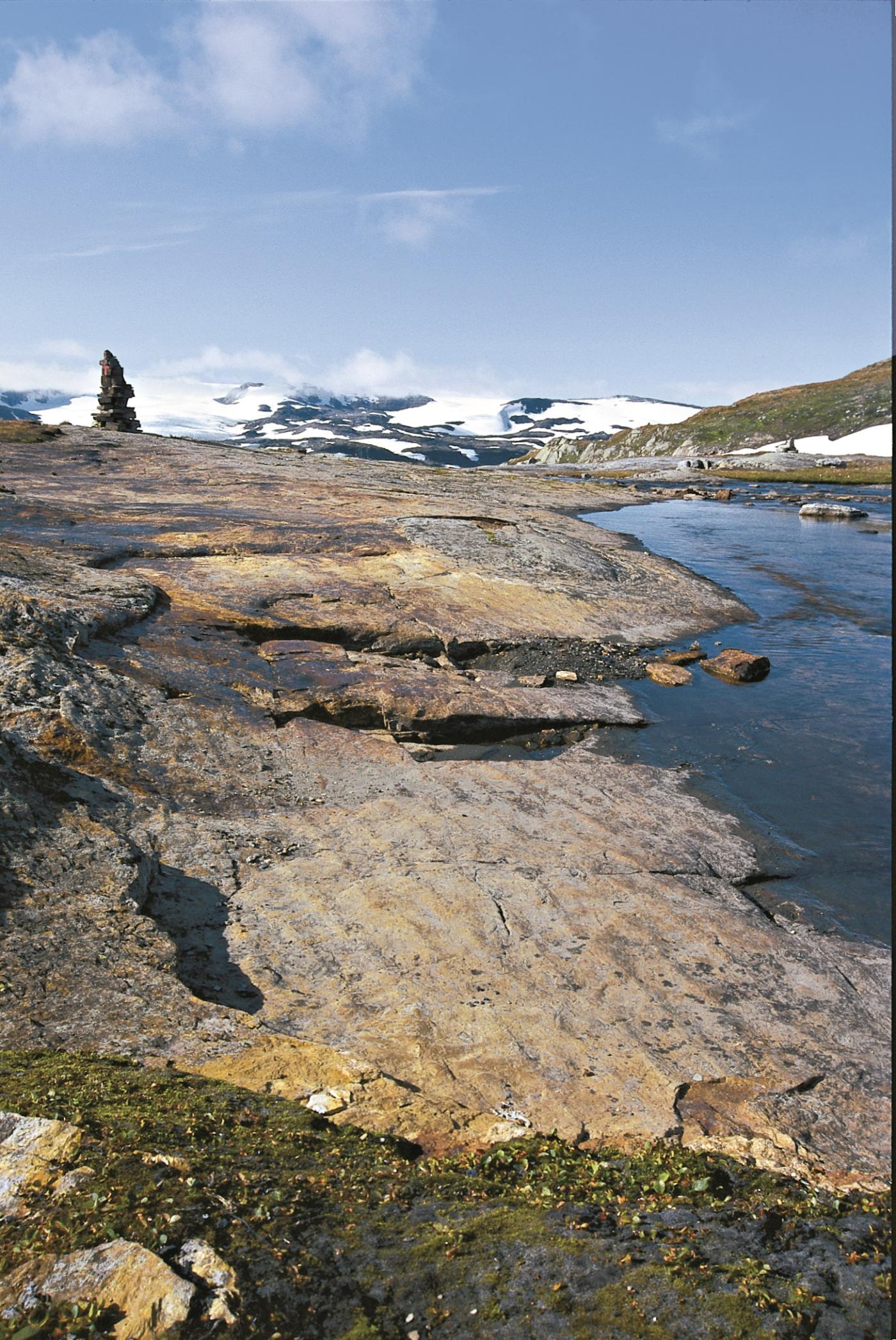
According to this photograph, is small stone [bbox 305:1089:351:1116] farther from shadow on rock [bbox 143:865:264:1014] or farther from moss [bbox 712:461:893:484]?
moss [bbox 712:461:893:484]

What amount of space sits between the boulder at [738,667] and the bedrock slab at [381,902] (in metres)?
4.46

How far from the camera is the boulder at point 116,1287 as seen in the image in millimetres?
3494

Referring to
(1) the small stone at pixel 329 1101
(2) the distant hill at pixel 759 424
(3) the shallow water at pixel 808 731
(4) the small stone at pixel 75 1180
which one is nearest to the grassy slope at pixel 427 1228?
(4) the small stone at pixel 75 1180

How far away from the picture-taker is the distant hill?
143500 millimetres

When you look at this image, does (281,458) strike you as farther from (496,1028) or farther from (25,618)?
(496,1028)

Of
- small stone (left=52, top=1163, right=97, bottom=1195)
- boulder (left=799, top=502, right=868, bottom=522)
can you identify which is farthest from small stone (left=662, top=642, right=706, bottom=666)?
boulder (left=799, top=502, right=868, bottom=522)

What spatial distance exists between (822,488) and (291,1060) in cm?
8801

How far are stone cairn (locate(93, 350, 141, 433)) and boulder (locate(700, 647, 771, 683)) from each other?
2462 inches

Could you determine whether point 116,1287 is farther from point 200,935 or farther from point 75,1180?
point 200,935

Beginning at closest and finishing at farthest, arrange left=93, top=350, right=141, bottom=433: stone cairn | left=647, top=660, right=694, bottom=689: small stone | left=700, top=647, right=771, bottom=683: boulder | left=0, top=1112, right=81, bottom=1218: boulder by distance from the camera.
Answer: left=0, top=1112, right=81, bottom=1218: boulder → left=647, top=660, right=694, bottom=689: small stone → left=700, top=647, right=771, bottom=683: boulder → left=93, top=350, right=141, bottom=433: stone cairn

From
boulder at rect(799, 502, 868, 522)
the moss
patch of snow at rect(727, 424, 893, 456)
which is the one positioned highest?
patch of snow at rect(727, 424, 893, 456)

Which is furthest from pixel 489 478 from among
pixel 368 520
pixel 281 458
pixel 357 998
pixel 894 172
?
pixel 894 172

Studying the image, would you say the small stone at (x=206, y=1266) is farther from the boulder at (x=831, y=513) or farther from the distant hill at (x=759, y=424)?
the distant hill at (x=759, y=424)

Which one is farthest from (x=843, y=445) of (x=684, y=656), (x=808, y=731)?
(x=808, y=731)
